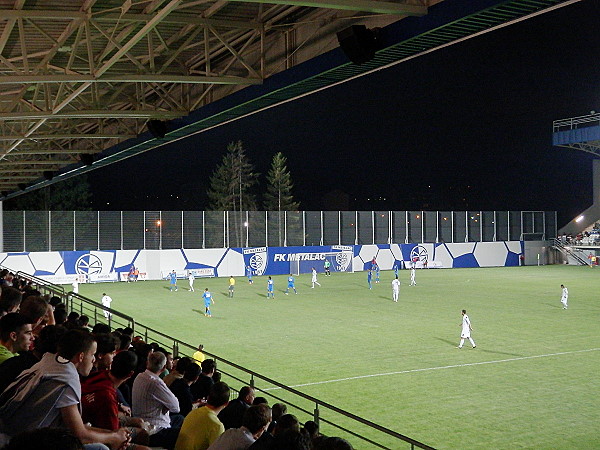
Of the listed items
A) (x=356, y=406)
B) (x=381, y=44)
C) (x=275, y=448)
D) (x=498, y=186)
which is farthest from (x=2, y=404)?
(x=498, y=186)

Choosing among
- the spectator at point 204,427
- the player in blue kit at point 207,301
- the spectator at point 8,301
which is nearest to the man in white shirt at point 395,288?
the player in blue kit at point 207,301

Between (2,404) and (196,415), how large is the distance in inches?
90.5

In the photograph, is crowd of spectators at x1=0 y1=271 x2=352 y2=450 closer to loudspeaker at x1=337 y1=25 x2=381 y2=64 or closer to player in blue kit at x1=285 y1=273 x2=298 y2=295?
loudspeaker at x1=337 y1=25 x2=381 y2=64

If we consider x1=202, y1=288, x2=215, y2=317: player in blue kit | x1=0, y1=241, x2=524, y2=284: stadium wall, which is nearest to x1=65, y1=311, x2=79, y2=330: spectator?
x1=202, y1=288, x2=215, y2=317: player in blue kit

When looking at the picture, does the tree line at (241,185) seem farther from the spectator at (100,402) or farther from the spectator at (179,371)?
the spectator at (100,402)

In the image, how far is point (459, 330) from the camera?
84.5ft

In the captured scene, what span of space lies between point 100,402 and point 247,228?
51.1 metres

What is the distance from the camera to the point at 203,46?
561 inches

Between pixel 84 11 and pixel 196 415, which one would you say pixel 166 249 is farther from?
pixel 196 415

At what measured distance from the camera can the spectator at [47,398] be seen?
3.84 m

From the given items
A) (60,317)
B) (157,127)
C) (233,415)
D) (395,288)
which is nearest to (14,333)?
(233,415)

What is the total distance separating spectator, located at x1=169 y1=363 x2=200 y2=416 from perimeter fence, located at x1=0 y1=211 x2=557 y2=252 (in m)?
42.3

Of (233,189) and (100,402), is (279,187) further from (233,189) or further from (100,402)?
(100,402)

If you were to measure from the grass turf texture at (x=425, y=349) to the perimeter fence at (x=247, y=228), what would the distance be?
24.0 ft
